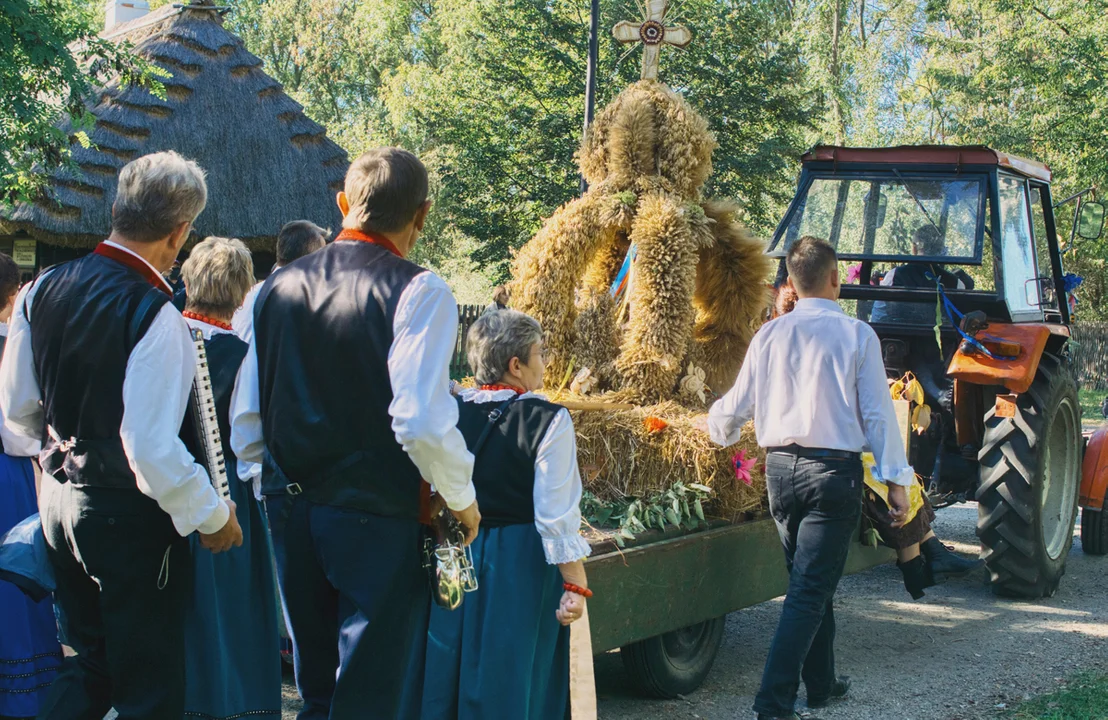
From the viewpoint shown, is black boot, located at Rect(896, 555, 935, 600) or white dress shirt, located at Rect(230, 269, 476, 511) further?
black boot, located at Rect(896, 555, 935, 600)

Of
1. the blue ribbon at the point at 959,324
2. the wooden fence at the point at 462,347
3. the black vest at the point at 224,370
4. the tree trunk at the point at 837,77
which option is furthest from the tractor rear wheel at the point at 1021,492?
the tree trunk at the point at 837,77

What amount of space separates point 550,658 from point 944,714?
2143 mm

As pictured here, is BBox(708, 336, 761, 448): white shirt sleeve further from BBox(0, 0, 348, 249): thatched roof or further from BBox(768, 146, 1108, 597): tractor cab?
BBox(0, 0, 348, 249): thatched roof

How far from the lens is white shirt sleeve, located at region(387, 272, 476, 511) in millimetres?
2488

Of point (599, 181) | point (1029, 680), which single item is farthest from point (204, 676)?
point (1029, 680)

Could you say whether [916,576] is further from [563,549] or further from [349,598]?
[349,598]

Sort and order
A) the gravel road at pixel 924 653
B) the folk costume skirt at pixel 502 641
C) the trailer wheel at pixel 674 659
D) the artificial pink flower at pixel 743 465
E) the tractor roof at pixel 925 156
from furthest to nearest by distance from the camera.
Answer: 1. the tractor roof at pixel 925 156
2. the artificial pink flower at pixel 743 465
3. the gravel road at pixel 924 653
4. the trailer wheel at pixel 674 659
5. the folk costume skirt at pixel 502 641

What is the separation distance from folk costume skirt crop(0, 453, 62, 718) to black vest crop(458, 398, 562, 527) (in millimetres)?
1706

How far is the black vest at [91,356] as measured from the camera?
8.87 feet

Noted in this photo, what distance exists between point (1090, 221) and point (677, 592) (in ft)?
15.1

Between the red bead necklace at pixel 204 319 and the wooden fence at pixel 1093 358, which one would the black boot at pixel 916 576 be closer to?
the red bead necklace at pixel 204 319

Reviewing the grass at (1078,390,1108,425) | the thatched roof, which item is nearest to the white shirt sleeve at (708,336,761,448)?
the thatched roof

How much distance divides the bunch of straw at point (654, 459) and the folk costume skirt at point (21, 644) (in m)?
2.17

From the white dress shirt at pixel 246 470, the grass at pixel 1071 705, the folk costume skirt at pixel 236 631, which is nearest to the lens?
the white dress shirt at pixel 246 470
